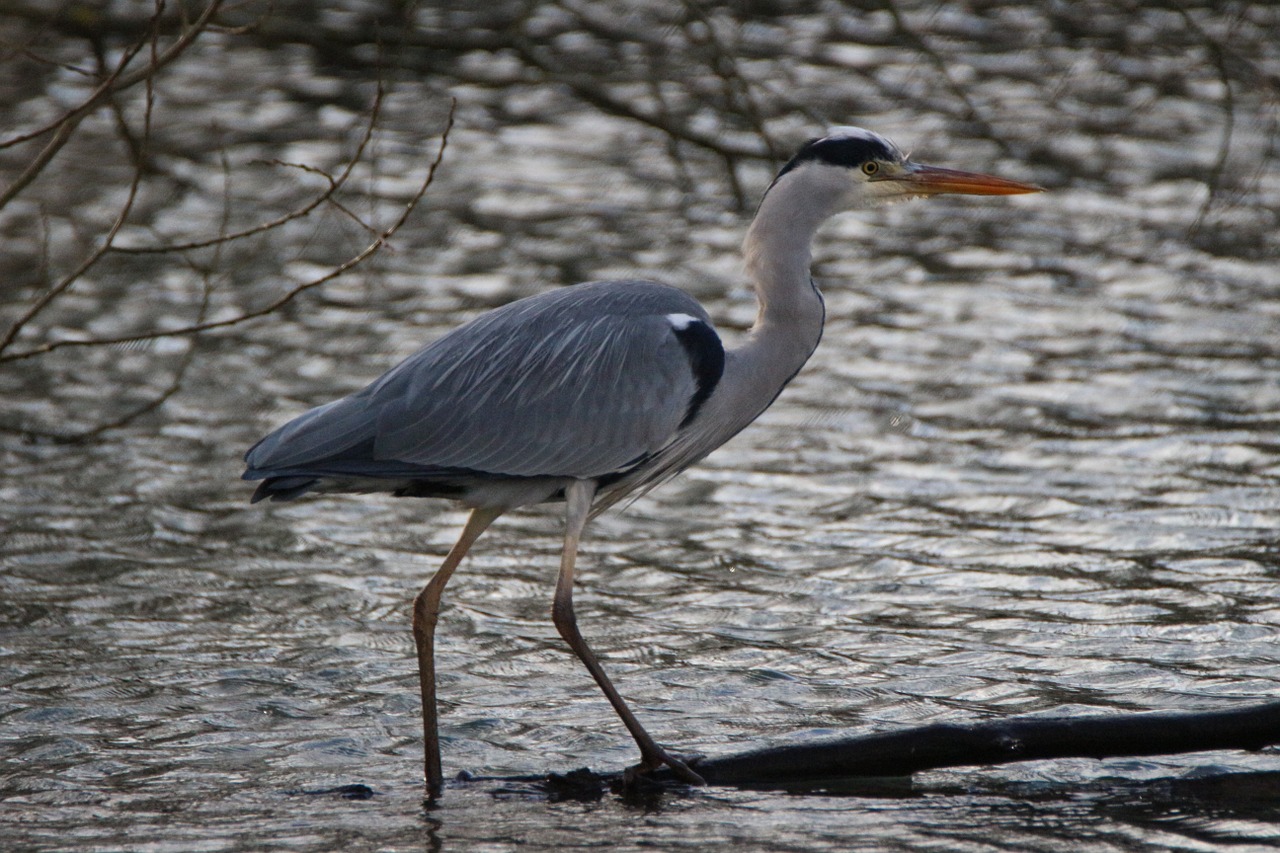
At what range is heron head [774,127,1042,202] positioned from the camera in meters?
6.42

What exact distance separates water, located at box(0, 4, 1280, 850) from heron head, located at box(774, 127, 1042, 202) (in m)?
1.63

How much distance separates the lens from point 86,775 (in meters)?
5.62

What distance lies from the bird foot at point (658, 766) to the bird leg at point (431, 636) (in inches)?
21.9

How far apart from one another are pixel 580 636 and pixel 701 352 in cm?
101

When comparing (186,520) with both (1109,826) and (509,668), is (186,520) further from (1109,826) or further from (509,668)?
Answer: (1109,826)

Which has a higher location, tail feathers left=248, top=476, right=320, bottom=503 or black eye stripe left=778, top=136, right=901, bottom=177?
black eye stripe left=778, top=136, right=901, bottom=177

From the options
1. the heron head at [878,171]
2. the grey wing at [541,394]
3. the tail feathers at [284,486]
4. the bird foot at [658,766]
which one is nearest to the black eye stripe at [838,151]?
the heron head at [878,171]

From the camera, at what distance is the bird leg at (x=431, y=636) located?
555 centimetres

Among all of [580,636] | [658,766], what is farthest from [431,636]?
[658,766]

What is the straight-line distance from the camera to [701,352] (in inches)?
244

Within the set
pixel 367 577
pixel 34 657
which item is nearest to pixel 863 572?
pixel 367 577

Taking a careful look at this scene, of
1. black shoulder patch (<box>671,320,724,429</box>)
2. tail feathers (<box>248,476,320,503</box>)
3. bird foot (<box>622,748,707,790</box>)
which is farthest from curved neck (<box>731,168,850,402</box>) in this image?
tail feathers (<box>248,476,320,503</box>)

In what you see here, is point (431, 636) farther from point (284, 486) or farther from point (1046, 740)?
point (1046, 740)

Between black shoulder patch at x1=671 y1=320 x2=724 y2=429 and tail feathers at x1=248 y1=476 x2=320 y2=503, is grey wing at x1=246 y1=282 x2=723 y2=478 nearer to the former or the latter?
black shoulder patch at x1=671 y1=320 x2=724 y2=429
